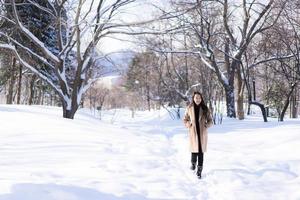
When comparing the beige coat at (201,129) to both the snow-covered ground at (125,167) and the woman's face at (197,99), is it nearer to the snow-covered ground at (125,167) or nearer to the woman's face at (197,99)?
the woman's face at (197,99)

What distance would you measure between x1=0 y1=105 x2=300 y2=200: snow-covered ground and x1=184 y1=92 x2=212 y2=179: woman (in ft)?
1.43

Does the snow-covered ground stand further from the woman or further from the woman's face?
the woman's face

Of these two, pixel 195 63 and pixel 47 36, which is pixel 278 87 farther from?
pixel 47 36

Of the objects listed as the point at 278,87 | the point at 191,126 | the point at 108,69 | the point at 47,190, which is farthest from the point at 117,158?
the point at 278,87

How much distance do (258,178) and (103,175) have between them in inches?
112

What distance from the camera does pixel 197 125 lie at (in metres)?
8.47

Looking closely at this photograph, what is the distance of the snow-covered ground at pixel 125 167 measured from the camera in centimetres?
602

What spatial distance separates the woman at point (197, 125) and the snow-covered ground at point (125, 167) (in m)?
0.44

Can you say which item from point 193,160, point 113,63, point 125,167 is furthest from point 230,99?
point 125,167

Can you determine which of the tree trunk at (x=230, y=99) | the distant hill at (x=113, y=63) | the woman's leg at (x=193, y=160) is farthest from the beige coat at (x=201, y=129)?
the tree trunk at (x=230, y=99)

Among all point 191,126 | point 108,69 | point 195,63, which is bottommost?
point 191,126

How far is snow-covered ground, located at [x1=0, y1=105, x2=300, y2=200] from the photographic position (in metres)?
6.02

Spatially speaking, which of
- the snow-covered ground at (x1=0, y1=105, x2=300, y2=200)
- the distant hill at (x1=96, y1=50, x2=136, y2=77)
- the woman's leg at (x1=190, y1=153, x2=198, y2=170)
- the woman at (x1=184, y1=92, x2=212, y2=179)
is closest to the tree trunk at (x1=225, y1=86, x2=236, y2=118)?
the distant hill at (x1=96, y1=50, x2=136, y2=77)

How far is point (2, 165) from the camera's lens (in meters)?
7.23
